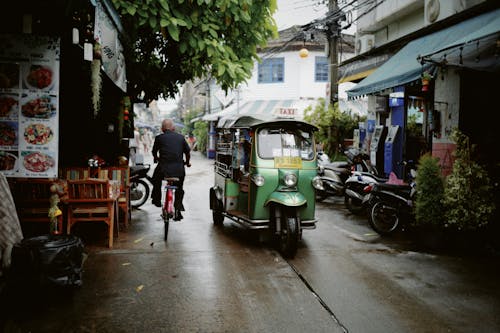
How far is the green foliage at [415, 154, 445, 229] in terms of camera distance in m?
7.53

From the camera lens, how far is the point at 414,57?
10219 millimetres

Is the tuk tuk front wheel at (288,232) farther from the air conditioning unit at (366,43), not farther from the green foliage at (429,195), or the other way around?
the air conditioning unit at (366,43)

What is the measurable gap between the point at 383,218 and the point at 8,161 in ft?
20.5

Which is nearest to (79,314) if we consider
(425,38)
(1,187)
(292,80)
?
(1,187)

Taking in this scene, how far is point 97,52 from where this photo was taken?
602 cm

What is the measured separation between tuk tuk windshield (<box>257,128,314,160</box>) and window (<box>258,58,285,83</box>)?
79.8 ft

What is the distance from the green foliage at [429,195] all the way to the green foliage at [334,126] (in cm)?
1042

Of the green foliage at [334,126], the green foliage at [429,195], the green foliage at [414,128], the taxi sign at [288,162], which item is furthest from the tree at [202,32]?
the green foliage at [334,126]

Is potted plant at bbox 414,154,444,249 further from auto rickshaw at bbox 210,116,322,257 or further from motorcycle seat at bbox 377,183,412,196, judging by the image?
auto rickshaw at bbox 210,116,322,257

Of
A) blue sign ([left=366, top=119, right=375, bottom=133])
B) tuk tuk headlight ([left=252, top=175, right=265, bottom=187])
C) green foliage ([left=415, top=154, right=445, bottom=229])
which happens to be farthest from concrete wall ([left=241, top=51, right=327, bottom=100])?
tuk tuk headlight ([left=252, top=175, right=265, bottom=187])

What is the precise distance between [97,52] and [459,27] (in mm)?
7301

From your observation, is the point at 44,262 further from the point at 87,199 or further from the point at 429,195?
the point at 429,195

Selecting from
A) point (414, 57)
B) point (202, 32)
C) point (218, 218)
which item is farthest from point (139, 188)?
point (414, 57)

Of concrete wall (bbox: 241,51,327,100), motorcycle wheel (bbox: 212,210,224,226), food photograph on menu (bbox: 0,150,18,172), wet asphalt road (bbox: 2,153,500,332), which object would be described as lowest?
wet asphalt road (bbox: 2,153,500,332)
